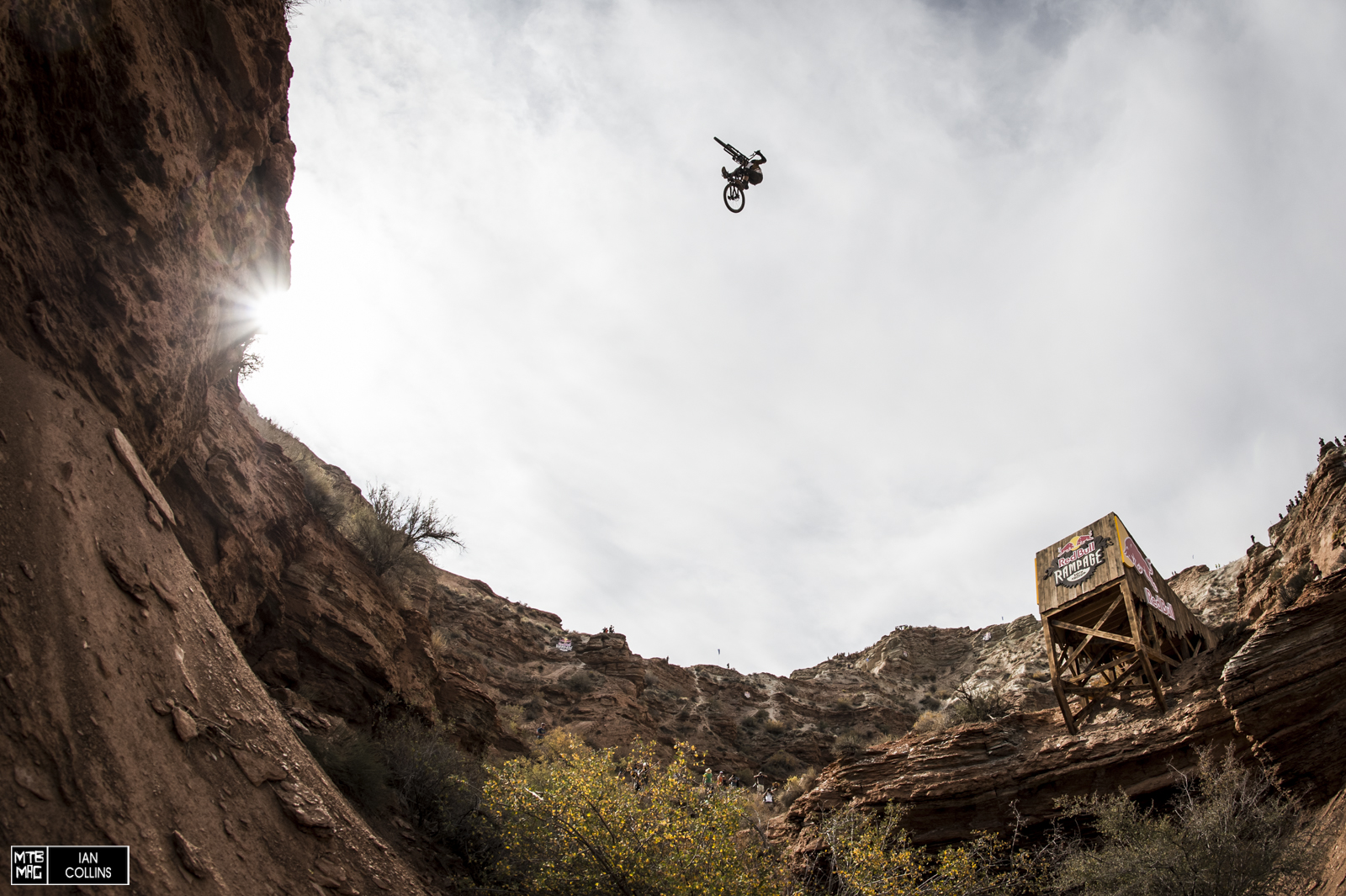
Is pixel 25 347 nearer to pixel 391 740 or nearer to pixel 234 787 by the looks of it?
pixel 234 787

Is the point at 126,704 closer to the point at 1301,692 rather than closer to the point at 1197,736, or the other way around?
the point at 1197,736

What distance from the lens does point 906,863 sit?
13.3 m

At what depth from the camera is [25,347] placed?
8.47 metres

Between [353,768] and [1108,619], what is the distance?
18.2m

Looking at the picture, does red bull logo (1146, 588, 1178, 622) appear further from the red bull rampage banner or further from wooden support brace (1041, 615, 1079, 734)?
wooden support brace (1041, 615, 1079, 734)

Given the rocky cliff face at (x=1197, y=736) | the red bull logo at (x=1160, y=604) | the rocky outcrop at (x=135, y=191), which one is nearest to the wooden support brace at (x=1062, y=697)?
the rocky cliff face at (x=1197, y=736)

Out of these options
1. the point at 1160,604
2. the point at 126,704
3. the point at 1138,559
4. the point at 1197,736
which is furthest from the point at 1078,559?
the point at 126,704

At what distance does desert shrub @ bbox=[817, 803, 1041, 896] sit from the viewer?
1243 cm

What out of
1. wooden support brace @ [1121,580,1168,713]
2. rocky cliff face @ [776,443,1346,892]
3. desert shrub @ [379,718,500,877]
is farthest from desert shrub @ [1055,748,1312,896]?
desert shrub @ [379,718,500,877]

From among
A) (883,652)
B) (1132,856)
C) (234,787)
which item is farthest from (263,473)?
(883,652)

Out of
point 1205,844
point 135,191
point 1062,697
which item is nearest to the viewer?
→ point 135,191

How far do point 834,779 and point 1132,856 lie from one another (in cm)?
790

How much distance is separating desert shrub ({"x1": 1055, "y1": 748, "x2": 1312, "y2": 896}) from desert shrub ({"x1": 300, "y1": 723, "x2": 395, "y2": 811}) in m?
13.8

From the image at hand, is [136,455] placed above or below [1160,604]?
above
